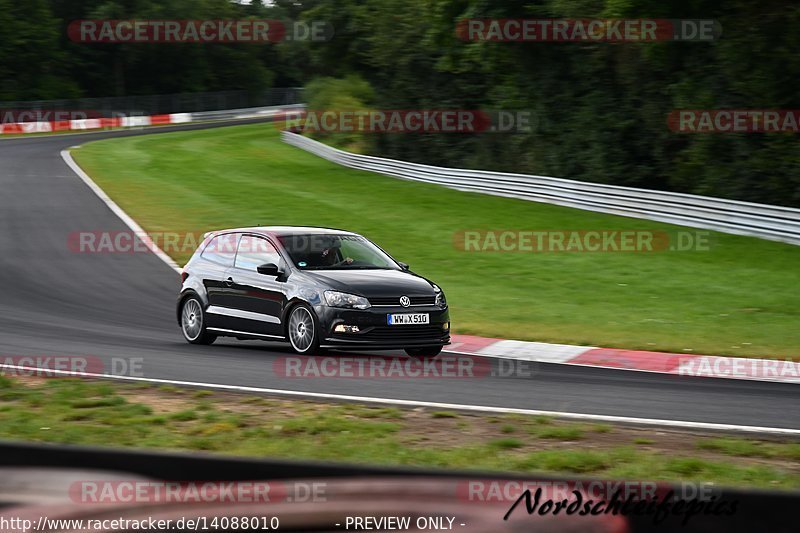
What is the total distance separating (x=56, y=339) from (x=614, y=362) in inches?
266

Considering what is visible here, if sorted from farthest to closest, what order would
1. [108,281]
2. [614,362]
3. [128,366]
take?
[108,281]
[614,362]
[128,366]

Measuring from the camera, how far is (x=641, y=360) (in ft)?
41.4

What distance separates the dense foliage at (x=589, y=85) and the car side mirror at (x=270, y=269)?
597 inches

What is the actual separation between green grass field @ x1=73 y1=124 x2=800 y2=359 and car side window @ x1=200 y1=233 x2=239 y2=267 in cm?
353

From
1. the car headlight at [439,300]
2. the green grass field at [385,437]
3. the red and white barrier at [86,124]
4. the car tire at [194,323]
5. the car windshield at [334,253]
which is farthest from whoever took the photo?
the red and white barrier at [86,124]

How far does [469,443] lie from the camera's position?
Result: 800 centimetres

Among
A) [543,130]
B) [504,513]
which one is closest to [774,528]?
[504,513]

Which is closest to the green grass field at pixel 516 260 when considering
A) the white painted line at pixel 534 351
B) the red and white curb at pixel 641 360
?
the white painted line at pixel 534 351

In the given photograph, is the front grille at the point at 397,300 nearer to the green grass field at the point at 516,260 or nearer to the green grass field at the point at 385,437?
the green grass field at the point at 516,260

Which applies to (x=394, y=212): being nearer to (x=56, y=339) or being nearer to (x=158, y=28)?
(x=56, y=339)

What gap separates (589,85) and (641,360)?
797 inches

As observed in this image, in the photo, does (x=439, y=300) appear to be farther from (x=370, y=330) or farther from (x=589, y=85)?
(x=589, y=85)

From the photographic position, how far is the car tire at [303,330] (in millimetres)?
12305

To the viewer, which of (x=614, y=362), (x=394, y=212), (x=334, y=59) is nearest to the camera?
(x=614, y=362)
